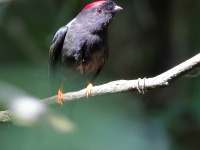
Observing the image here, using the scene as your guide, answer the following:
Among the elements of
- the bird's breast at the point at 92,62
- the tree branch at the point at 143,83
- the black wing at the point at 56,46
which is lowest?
the tree branch at the point at 143,83

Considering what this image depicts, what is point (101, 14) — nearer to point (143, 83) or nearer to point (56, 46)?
point (56, 46)

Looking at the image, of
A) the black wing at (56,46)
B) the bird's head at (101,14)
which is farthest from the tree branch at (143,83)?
the bird's head at (101,14)

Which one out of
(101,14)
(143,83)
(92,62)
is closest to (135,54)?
(101,14)

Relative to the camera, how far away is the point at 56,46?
3.95 meters

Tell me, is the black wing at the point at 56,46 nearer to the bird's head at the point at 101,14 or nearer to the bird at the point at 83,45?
the bird at the point at 83,45

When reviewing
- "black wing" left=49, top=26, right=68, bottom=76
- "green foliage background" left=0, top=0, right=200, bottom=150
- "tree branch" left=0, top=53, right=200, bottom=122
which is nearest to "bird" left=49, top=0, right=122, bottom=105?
"black wing" left=49, top=26, right=68, bottom=76

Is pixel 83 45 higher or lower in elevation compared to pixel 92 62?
higher

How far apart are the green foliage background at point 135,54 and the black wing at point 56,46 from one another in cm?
10

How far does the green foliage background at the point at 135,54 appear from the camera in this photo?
3.30 metres

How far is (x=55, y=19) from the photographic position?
4.57 meters

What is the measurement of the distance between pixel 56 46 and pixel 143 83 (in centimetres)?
175

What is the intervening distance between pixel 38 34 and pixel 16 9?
47cm

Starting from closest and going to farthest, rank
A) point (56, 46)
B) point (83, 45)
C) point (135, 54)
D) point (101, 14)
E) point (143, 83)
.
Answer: point (143, 83) < point (83, 45) < point (56, 46) < point (101, 14) < point (135, 54)

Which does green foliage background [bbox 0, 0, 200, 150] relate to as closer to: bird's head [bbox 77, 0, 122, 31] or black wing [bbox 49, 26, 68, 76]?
black wing [bbox 49, 26, 68, 76]
